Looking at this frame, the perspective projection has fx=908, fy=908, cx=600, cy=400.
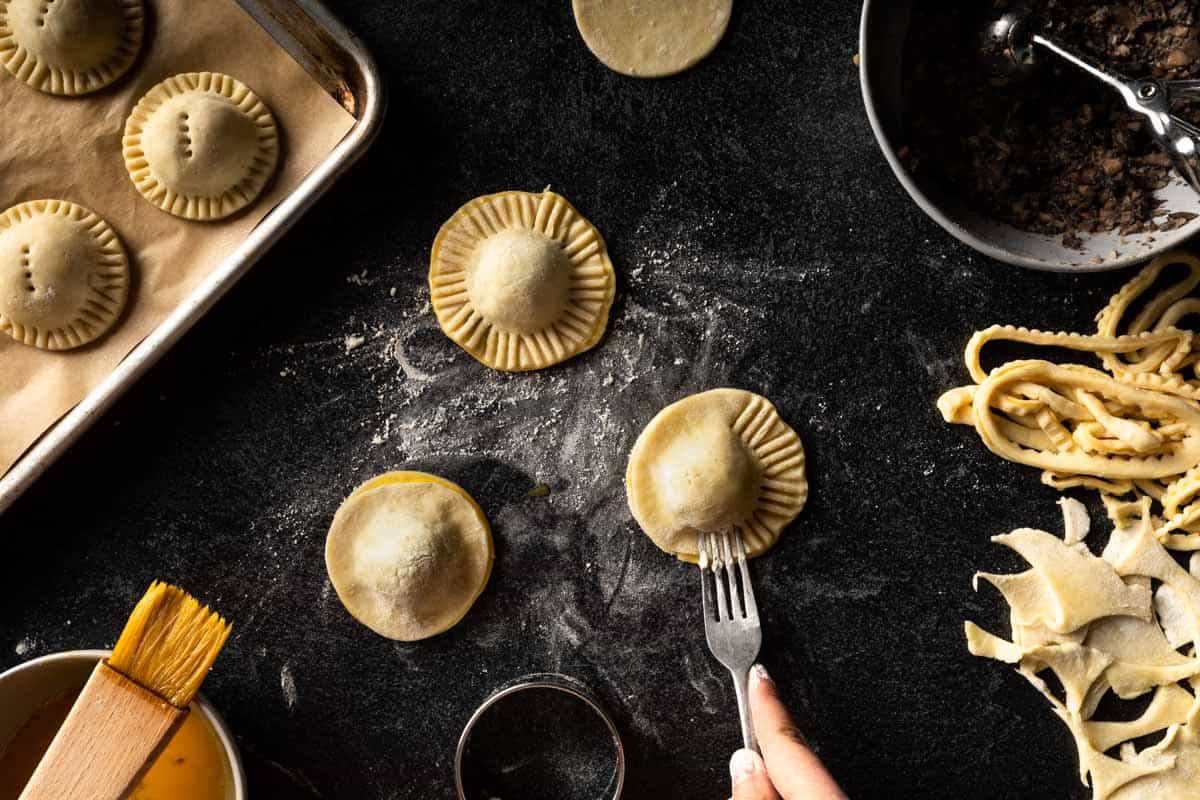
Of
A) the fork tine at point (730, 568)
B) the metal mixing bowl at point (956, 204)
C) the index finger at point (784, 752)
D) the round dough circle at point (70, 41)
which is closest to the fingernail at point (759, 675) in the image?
the index finger at point (784, 752)

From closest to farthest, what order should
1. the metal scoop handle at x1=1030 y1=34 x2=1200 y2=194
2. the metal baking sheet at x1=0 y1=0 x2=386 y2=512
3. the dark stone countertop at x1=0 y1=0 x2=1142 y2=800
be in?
1. the metal scoop handle at x1=1030 y1=34 x2=1200 y2=194
2. the metal baking sheet at x1=0 y1=0 x2=386 y2=512
3. the dark stone countertop at x1=0 y1=0 x2=1142 y2=800

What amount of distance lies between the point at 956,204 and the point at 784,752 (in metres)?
1.09

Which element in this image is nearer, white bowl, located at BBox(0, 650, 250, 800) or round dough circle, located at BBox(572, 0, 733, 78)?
white bowl, located at BBox(0, 650, 250, 800)

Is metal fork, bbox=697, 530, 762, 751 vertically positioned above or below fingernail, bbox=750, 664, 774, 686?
above

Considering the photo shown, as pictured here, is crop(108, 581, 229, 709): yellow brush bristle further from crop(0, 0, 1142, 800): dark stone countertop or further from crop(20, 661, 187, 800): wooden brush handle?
crop(0, 0, 1142, 800): dark stone countertop

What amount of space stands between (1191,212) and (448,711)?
175 centimetres

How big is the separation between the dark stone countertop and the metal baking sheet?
80 millimetres

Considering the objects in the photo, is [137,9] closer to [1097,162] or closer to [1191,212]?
[1097,162]

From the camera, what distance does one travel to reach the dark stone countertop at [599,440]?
6.12ft

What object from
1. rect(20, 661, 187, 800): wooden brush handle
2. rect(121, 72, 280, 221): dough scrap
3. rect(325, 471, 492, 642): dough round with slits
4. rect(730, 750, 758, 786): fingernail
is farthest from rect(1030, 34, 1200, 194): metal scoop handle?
rect(20, 661, 187, 800): wooden brush handle

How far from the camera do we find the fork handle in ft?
5.86

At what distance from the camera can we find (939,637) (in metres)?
1.90

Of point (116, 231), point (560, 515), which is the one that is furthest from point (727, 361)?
point (116, 231)

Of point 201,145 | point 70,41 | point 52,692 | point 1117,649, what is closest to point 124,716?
point 52,692
